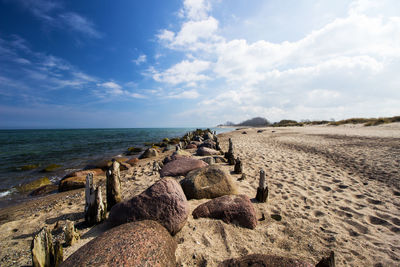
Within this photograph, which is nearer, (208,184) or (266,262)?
(266,262)

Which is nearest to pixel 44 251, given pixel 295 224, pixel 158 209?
pixel 158 209

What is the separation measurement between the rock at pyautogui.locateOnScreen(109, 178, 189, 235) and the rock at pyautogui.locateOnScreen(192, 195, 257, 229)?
56 centimetres

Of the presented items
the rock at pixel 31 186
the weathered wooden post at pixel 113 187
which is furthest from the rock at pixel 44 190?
the weathered wooden post at pixel 113 187

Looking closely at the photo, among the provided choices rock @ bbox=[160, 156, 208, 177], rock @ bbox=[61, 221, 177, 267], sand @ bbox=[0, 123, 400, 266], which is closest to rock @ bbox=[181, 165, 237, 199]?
sand @ bbox=[0, 123, 400, 266]

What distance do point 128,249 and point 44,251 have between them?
1428 millimetres

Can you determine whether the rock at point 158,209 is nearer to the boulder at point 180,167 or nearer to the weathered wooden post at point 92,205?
the weathered wooden post at point 92,205

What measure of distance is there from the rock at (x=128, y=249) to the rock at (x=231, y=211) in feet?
4.12

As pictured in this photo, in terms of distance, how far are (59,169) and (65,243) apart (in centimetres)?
1035

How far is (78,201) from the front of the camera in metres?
5.34

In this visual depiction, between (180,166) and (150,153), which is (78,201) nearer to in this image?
(180,166)

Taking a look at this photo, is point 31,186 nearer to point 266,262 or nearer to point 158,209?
point 158,209

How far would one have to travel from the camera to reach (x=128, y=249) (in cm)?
210

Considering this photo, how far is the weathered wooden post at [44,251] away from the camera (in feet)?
7.34

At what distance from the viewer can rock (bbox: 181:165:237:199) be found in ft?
15.1
